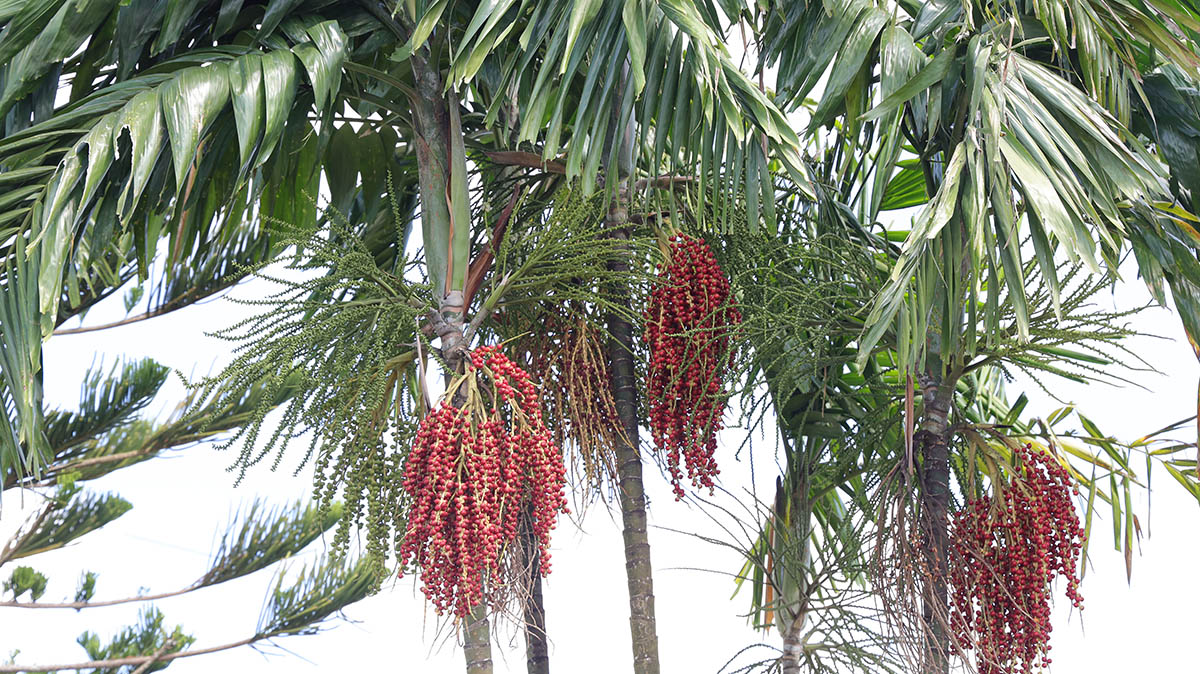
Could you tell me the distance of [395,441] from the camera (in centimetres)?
263

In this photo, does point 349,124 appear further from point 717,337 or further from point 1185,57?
point 1185,57

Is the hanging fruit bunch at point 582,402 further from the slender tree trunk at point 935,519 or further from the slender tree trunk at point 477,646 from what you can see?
the slender tree trunk at point 935,519

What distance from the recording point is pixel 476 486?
234 cm

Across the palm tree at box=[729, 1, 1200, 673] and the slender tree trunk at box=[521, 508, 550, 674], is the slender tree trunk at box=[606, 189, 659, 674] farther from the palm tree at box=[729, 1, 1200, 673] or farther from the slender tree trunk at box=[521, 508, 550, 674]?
the palm tree at box=[729, 1, 1200, 673]

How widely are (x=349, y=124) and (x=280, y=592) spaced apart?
97.5 inches

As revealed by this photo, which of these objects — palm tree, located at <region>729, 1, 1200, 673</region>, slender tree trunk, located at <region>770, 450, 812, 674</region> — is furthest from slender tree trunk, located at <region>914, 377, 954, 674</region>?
slender tree trunk, located at <region>770, 450, 812, 674</region>

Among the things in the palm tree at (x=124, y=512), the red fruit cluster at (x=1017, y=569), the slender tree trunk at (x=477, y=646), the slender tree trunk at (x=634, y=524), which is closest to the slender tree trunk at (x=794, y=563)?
the slender tree trunk at (x=634, y=524)

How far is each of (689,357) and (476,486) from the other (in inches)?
22.2

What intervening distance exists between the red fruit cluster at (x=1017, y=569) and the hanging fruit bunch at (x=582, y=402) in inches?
30.8

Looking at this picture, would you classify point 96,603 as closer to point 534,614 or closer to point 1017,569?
point 534,614

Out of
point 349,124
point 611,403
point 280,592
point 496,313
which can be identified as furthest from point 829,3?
point 280,592

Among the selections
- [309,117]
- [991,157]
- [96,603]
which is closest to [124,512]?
[96,603]

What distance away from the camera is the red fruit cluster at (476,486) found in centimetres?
233

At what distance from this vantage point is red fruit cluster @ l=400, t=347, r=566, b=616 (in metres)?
2.33
